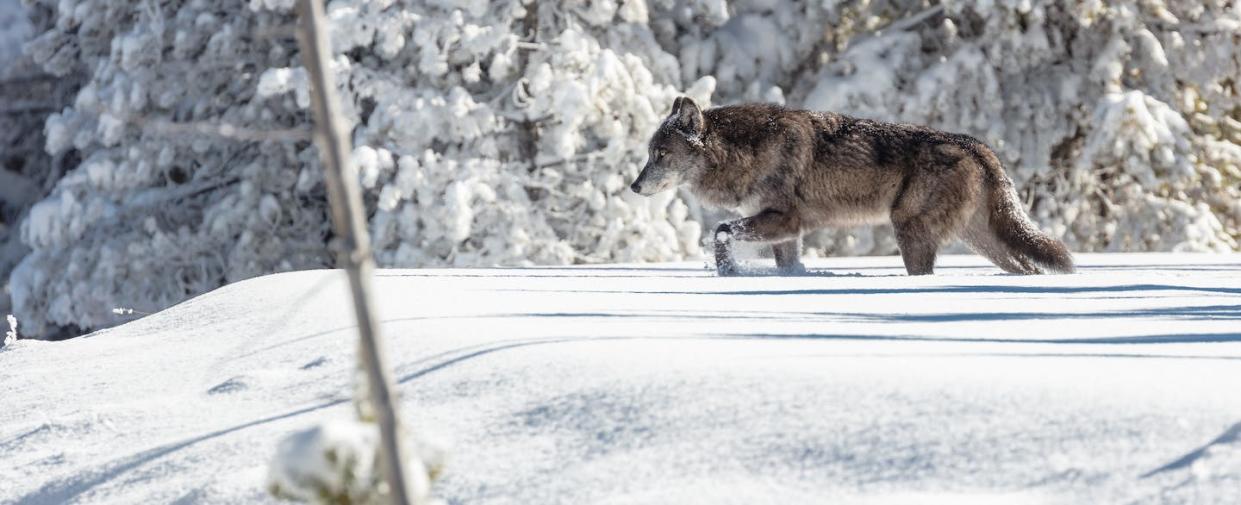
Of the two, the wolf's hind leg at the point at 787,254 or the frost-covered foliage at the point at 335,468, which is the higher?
the frost-covered foliage at the point at 335,468

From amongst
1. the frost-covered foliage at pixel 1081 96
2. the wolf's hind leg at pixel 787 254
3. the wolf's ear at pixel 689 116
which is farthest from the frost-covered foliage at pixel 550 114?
the wolf's hind leg at pixel 787 254

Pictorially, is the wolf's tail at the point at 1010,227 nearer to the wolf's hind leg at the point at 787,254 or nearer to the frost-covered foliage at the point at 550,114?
the wolf's hind leg at the point at 787,254

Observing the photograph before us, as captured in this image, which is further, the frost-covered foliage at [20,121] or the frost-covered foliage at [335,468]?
the frost-covered foliage at [20,121]

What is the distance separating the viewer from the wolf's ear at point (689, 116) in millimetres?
8055

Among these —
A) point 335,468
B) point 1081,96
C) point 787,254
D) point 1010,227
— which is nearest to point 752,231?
point 787,254

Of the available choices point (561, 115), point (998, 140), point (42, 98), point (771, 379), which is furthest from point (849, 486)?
point (42, 98)

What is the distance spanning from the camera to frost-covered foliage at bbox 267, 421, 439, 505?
94.6 inches

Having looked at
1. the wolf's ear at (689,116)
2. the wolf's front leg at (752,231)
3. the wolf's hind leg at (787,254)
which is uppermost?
the wolf's ear at (689,116)

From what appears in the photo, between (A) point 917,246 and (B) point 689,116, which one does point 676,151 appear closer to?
(B) point 689,116

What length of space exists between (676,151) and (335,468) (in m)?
5.90

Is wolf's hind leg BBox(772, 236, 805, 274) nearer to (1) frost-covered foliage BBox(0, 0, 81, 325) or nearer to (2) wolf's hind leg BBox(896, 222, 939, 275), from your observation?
(2) wolf's hind leg BBox(896, 222, 939, 275)

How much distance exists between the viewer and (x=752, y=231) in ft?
25.2

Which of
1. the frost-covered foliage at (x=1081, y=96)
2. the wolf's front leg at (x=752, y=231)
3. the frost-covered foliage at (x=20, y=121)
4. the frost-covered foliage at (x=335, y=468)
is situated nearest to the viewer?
the frost-covered foliage at (x=335, y=468)

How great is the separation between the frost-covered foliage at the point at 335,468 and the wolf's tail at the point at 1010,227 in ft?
17.8
